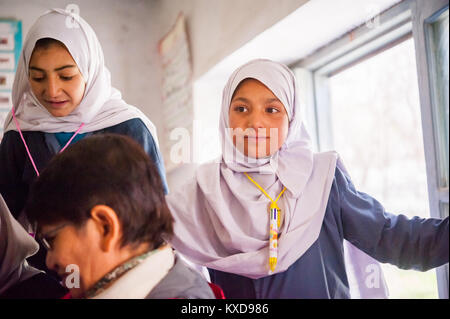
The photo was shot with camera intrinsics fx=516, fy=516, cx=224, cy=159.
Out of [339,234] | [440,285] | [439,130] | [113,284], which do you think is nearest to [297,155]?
[339,234]

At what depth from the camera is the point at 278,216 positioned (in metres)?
1.23

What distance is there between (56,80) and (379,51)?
0.99m

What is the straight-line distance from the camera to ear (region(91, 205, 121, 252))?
96 cm

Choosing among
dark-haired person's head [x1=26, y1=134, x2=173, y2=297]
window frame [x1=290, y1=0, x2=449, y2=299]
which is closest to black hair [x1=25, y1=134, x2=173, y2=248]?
dark-haired person's head [x1=26, y1=134, x2=173, y2=297]

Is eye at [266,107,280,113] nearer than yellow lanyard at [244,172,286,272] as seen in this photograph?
No

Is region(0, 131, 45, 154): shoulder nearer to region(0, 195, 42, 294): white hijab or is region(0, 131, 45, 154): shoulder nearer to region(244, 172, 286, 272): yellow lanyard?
region(0, 195, 42, 294): white hijab

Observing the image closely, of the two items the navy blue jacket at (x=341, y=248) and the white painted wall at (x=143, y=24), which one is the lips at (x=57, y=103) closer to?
the white painted wall at (x=143, y=24)

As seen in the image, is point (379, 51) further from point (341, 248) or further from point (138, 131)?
point (138, 131)

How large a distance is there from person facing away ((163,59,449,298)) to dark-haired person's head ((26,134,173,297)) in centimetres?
28

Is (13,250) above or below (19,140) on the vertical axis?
below

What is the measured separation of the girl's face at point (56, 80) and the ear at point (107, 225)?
1.40 ft

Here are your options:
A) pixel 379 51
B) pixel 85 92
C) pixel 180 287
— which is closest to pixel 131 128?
pixel 85 92

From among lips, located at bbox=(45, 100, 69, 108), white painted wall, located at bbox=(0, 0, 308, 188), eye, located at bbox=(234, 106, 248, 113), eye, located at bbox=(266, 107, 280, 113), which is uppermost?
white painted wall, located at bbox=(0, 0, 308, 188)

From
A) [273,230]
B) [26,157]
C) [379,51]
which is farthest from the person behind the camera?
[379,51]
